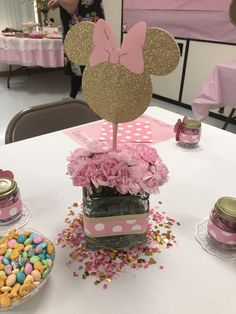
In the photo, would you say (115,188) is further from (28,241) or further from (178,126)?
(178,126)

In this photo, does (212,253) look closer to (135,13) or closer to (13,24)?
(135,13)

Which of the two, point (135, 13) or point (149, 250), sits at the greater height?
point (135, 13)

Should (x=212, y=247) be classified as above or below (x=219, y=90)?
above

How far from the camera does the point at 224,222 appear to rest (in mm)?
508

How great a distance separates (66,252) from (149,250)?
158 millimetres

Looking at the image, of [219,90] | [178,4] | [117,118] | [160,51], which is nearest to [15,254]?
[117,118]

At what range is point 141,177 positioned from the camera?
456 millimetres

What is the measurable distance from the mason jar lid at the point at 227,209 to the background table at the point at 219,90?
6.32ft

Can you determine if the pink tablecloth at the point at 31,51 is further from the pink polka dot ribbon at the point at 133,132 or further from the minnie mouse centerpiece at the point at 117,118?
the minnie mouse centerpiece at the point at 117,118

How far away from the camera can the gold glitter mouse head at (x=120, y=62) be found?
1.50 feet

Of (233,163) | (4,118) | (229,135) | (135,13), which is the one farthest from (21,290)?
(135,13)

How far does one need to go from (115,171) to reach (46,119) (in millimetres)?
768

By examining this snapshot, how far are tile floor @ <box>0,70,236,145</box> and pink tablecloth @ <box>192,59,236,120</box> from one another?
68 centimetres

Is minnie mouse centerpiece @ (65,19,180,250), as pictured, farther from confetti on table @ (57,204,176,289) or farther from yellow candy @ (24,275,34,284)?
yellow candy @ (24,275,34,284)
